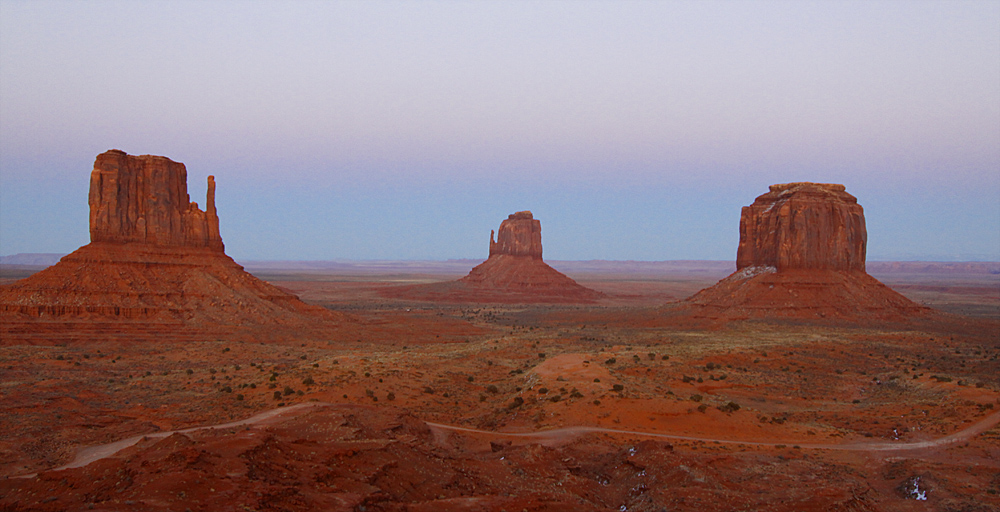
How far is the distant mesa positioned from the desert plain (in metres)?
58.4

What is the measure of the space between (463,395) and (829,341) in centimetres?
3002

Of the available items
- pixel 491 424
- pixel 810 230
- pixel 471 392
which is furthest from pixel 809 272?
pixel 491 424

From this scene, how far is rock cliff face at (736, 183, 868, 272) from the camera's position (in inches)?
2482

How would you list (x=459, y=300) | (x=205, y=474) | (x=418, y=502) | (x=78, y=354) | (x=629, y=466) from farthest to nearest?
1. (x=459, y=300)
2. (x=78, y=354)
3. (x=629, y=466)
4. (x=418, y=502)
5. (x=205, y=474)

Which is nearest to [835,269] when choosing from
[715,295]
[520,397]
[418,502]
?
[715,295]

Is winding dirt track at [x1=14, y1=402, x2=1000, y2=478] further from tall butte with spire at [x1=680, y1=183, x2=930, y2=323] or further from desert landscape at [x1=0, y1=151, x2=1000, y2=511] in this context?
tall butte with spire at [x1=680, y1=183, x2=930, y2=323]

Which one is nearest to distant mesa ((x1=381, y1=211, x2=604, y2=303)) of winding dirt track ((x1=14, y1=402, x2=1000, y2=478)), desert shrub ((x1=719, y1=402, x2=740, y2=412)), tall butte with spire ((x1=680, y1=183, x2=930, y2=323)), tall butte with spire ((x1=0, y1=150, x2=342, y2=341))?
tall butte with spire ((x1=680, y1=183, x2=930, y2=323))

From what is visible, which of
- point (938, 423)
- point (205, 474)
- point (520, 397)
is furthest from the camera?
point (520, 397)

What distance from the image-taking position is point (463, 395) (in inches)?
1062

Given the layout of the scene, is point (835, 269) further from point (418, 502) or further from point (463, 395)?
point (418, 502)

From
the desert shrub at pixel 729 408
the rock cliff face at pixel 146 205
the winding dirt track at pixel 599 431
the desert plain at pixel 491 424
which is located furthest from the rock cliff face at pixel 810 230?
the rock cliff face at pixel 146 205

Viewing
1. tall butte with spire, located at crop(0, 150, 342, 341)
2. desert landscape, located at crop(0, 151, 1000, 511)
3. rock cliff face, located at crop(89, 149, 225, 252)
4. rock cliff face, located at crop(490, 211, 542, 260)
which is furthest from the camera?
rock cliff face, located at crop(490, 211, 542, 260)

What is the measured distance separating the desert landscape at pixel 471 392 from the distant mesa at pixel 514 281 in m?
39.3

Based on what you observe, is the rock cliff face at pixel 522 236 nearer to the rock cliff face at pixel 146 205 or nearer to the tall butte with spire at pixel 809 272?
the tall butte with spire at pixel 809 272
